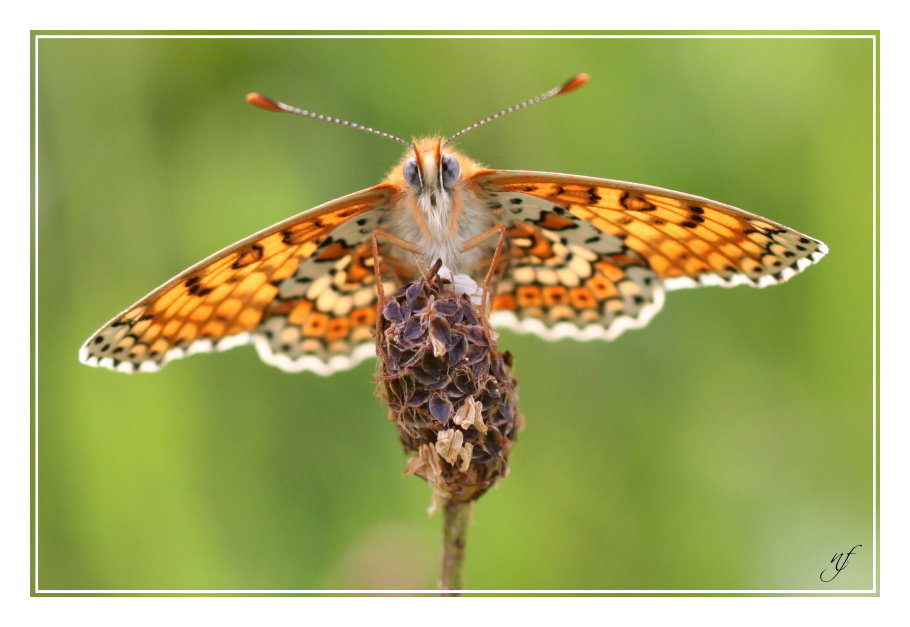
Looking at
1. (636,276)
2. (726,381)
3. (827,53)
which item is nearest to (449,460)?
(636,276)

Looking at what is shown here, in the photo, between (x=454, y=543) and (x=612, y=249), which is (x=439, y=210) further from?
(x=454, y=543)

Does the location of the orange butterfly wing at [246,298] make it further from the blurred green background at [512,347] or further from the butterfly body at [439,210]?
the blurred green background at [512,347]

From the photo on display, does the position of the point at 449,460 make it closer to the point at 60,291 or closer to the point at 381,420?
the point at 381,420

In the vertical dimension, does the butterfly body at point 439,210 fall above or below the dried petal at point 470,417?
above

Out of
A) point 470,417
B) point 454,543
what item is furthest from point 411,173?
point 454,543
